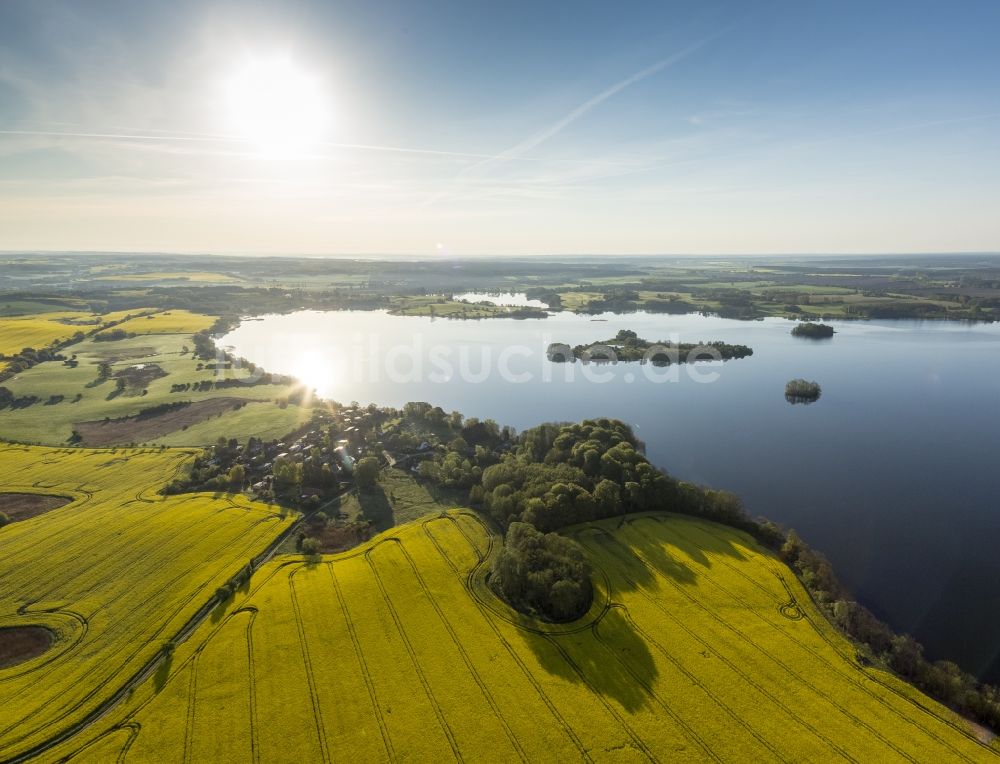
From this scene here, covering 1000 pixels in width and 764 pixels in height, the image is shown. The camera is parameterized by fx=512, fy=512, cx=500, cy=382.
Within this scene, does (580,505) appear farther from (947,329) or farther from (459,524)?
(947,329)

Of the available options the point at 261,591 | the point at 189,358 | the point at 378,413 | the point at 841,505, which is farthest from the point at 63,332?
the point at 841,505

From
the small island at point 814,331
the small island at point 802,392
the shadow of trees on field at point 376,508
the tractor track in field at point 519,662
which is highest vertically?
the small island at point 814,331

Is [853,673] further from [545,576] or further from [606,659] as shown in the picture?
[545,576]

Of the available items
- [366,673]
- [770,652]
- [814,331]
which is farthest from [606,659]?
[814,331]

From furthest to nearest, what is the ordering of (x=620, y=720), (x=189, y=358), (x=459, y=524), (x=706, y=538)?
(x=189, y=358) → (x=459, y=524) → (x=706, y=538) → (x=620, y=720)

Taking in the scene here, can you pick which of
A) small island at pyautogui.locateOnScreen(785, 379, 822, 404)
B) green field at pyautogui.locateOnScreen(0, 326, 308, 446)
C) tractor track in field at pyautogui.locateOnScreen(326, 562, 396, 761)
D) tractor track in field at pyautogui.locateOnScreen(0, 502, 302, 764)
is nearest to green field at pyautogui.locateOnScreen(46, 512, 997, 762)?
tractor track in field at pyautogui.locateOnScreen(326, 562, 396, 761)

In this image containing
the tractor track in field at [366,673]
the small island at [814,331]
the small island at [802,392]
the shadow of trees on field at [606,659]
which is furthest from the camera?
the small island at [814,331]

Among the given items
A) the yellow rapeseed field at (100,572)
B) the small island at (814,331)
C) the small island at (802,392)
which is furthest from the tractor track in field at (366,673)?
the small island at (814,331)

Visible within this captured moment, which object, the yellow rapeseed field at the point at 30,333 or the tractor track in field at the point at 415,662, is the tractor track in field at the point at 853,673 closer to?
the tractor track in field at the point at 415,662
